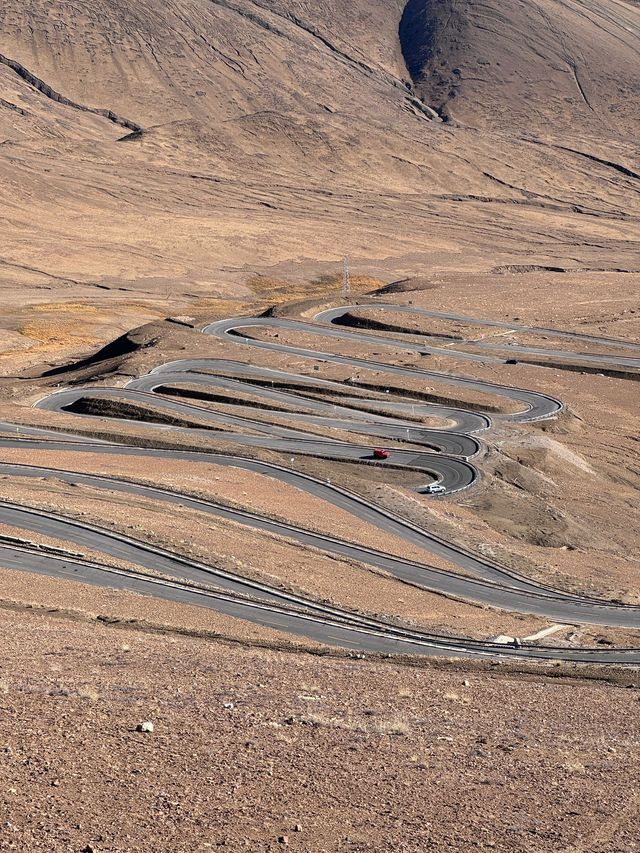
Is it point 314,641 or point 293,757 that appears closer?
point 293,757

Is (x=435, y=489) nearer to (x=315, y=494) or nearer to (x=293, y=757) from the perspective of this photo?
(x=315, y=494)

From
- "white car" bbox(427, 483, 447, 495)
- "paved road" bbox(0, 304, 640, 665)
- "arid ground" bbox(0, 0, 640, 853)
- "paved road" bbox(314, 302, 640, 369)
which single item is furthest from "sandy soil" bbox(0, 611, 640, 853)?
"paved road" bbox(314, 302, 640, 369)

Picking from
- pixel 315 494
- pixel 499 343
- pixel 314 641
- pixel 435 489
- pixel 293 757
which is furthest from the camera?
pixel 499 343

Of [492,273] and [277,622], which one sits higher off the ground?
[277,622]

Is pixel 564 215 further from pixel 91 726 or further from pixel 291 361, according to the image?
pixel 91 726

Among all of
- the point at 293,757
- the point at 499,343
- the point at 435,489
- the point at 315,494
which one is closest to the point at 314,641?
the point at 293,757

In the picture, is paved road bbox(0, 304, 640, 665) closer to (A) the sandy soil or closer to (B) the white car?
(B) the white car

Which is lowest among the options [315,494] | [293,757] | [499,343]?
[499,343]

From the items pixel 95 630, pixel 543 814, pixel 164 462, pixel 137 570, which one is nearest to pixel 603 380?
pixel 164 462
